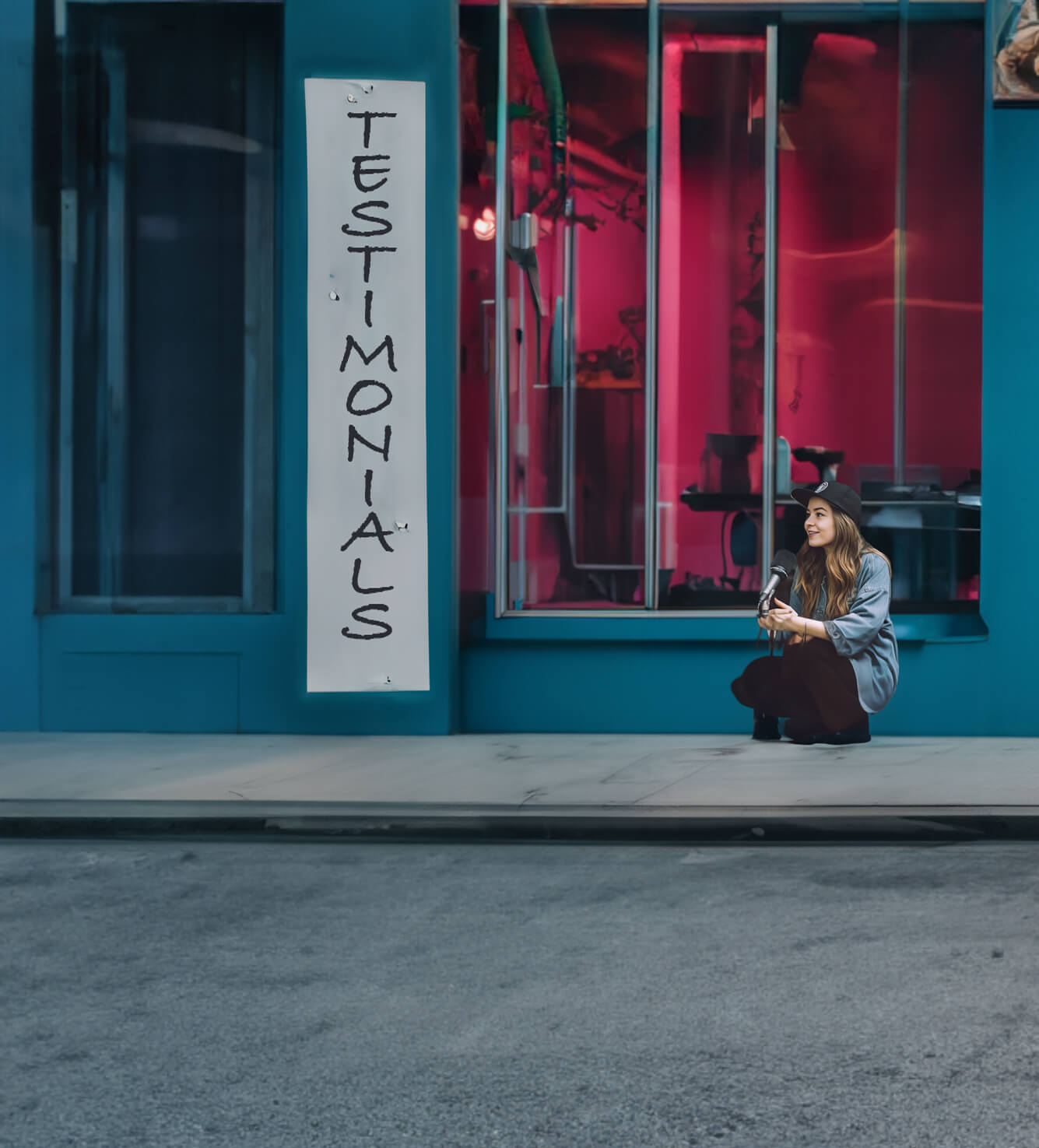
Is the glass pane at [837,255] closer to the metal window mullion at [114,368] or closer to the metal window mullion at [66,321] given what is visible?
the metal window mullion at [114,368]

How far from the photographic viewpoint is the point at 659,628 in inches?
425

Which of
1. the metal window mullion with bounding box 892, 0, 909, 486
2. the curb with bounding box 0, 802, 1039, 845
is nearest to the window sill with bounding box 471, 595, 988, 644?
the metal window mullion with bounding box 892, 0, 909, 486

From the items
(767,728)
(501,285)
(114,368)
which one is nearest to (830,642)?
(767,728)

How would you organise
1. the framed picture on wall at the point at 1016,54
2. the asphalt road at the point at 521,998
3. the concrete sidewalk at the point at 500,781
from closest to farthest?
the asphalt road at the point at 521,998, the concrete sidewalk at the point at 500,781, the framed picture on wall at the point at 1016,54

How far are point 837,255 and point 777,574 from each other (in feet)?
7.53

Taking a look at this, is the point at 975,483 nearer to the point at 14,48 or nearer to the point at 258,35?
the point at 258,35

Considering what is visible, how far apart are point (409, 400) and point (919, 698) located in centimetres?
404

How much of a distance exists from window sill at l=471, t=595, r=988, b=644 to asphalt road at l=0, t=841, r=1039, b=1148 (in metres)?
3.72

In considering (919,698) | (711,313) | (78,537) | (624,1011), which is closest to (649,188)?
(711,313)

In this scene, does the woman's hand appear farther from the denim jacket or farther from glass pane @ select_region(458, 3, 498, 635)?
glass pane @ select_region(458, 3, 498, 635)

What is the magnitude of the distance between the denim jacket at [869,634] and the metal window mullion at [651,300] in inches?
42.5

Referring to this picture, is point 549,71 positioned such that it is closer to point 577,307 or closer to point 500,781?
point 577,307

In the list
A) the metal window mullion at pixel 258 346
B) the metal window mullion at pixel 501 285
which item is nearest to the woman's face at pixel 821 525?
the metal window mullion at pixel 501 285

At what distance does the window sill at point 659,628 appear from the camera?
10758 millimetres
